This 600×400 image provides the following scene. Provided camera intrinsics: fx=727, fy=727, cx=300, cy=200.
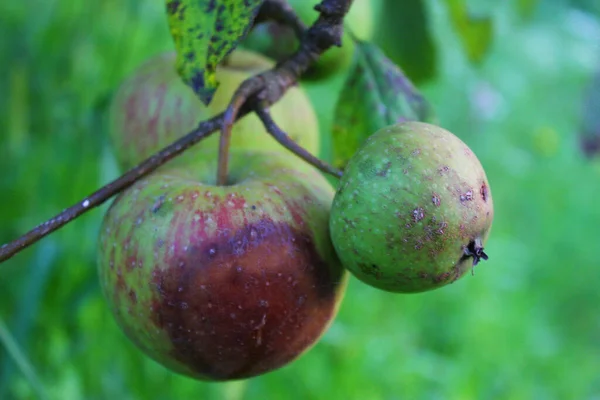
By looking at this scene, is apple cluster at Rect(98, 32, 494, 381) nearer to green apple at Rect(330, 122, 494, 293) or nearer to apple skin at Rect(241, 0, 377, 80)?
green apple at Rect(330, 122, 494, 293)

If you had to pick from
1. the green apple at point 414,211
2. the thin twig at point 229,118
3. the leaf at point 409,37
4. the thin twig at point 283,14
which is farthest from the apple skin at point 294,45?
the green apple at point 414,211

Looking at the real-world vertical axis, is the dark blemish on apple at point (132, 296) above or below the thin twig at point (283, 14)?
below

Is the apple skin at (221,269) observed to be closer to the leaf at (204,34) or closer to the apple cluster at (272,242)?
the apple cluster at (272,242)

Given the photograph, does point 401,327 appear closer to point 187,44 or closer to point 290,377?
point 290,377

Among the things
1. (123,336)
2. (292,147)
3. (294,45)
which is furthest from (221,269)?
(123,336)

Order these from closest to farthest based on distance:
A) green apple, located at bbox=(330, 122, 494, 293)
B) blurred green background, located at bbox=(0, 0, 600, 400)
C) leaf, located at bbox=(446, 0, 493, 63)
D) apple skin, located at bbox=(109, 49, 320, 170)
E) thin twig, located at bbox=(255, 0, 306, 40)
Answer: green apple, located at bbox=(330, 122, 494, 293) < thin twig, located at bbox=(255, 0, 306, 40) < apple skin, located at bbox=(109, 49, 320, 170) < leaf, located at bbox=(446, 0, 493, 63) < blurred green background, located at bbox=(0, 0, 600, 400)

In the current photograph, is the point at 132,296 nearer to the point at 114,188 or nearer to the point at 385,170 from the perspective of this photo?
the point at 114,188

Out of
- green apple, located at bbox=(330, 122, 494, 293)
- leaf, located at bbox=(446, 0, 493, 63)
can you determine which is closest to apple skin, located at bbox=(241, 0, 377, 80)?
leaf, located at bbox=(446, 0, 493, 63)

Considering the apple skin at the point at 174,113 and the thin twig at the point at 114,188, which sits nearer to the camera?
the thin twig at the point at 114,188
